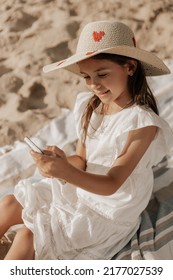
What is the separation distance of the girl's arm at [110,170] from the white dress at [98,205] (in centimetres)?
4

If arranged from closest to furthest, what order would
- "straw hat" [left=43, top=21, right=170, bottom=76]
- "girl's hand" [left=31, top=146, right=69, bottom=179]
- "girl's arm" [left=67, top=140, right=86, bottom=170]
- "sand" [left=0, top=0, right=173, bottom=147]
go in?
1. "girl's hand" [left=31, top=146, right=69, bottom=179]
2. "straw hat" [left=43, top=21, right=170, bottom=76]
3. "girl's arm" [left=67, top=140, right=86, bottom=170]
4. "sand" [left=0, top=0, right=173, bottom=147]

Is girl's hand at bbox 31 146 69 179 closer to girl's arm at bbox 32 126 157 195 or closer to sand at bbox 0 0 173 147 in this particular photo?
girl's arm at bbox 32 126 157 195

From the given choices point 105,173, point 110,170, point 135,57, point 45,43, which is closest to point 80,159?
point 105,173

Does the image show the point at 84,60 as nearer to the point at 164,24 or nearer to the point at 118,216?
the point at 118,216

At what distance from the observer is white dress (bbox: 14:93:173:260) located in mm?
1793

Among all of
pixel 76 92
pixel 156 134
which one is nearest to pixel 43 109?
pixel 76 92

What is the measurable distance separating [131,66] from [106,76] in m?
0.10

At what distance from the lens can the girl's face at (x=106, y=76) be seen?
179 cm

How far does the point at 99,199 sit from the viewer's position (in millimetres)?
1863

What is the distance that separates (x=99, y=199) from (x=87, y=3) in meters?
1.88

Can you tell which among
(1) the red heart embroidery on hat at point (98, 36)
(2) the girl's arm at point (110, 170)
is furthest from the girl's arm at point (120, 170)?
(1) the red heart embroidery on hat at point (98, 36)

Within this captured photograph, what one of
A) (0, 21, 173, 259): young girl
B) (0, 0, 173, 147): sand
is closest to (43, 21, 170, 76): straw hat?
(0, 21, 173, 259): young girl

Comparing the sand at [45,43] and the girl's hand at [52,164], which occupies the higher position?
the girl's hand at [52,164]

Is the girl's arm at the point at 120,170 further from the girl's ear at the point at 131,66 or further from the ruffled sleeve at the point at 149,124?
the girl's ear at the point at 131,66
